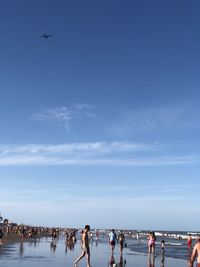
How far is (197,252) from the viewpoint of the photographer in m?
12.0

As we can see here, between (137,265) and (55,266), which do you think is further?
(137,265)

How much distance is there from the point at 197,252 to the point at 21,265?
10374 mm

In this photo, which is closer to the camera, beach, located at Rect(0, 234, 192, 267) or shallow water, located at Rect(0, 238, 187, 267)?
shallow water, located at Rect(0, 238, 187, 267)

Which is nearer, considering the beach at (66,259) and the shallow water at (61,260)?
the shallow water at (61,260)

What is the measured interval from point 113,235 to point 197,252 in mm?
16635

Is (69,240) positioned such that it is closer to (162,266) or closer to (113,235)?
(113,235)

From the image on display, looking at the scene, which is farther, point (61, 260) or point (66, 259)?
point (66, 259)

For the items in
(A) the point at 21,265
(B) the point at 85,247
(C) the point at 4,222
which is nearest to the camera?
(B) the point at 85,247

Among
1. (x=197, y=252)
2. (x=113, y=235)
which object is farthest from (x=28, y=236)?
(x=197, y=252)

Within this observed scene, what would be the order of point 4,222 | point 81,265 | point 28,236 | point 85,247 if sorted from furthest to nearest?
point 4,222 < point 28,236 < point 81,265 < point 85,247

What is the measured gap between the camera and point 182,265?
27000 millimetres

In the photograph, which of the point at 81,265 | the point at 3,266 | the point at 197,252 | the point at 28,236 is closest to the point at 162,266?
the point at 81,265

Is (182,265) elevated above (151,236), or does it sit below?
below

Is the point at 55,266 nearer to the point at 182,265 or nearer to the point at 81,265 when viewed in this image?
the point at 81,265
